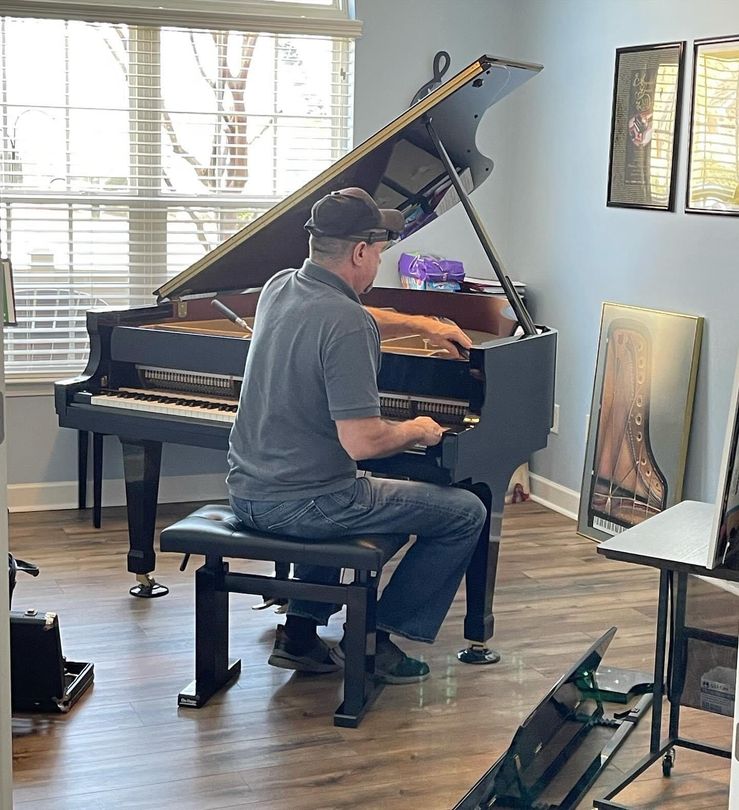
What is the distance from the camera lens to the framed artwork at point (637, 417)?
15.0 ft

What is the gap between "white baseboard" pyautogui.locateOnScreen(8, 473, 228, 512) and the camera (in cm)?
521

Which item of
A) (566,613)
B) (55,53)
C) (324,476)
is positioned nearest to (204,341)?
(324,476)

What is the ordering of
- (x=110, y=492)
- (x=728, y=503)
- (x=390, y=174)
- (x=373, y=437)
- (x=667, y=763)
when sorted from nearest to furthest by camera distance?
(x=728, y=503) < (x=667, y=763) < (x=373, y=437) < (x=390, y=174) < (x=110, y=492)

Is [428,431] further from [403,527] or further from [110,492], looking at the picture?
[110,492]

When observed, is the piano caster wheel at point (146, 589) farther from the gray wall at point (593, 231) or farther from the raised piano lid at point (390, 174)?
the gray wall at point (593, 231)

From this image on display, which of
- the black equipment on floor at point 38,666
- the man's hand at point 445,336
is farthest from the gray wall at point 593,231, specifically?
the black equipment on floor at point 38,666

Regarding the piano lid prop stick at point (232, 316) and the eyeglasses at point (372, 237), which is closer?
the eyeglasses at point (372, 237)

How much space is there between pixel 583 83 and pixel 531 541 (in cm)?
198

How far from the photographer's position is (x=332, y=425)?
3.16 metres

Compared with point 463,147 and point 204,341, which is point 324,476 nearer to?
point 204,341

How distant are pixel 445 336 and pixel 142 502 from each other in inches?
46.0

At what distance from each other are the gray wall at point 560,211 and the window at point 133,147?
0.27m

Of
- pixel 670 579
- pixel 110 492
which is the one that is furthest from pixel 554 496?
pixel 670 579

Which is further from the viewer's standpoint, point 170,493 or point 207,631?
point 170,493
